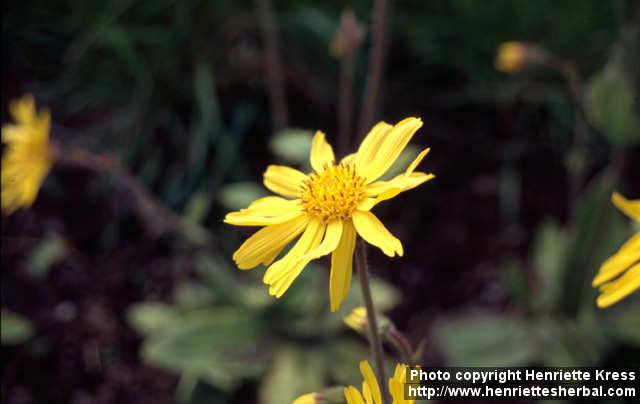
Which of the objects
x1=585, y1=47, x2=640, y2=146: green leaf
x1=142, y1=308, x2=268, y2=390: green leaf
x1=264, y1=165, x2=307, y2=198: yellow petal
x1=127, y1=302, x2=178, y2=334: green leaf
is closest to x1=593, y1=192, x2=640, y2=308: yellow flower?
x1=264, y1=165, x2=307, y2=198: yellow petal

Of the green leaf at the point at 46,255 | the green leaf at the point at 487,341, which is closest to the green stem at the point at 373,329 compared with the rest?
the green leaf at the point at 487,341

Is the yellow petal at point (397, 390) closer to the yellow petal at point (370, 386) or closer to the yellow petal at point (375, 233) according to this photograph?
the yellow petal at point (370, 386)

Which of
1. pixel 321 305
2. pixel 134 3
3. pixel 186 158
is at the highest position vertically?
pixel 134 3

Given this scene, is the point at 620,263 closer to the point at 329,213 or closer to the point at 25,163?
the point at 329,213

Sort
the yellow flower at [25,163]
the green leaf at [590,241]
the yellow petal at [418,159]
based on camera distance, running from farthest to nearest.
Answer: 1. the yellow flower at [25,163]
2. the green leaf at [590,241]
3. the yellow petal at [418,159]

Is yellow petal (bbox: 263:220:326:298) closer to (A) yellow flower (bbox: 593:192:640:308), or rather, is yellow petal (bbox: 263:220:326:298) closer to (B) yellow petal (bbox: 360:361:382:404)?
(B) yellow petal (bbox: 360:361:382:404)

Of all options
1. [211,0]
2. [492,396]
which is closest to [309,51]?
[211,0]

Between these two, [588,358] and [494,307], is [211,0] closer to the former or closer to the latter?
[494,307]
